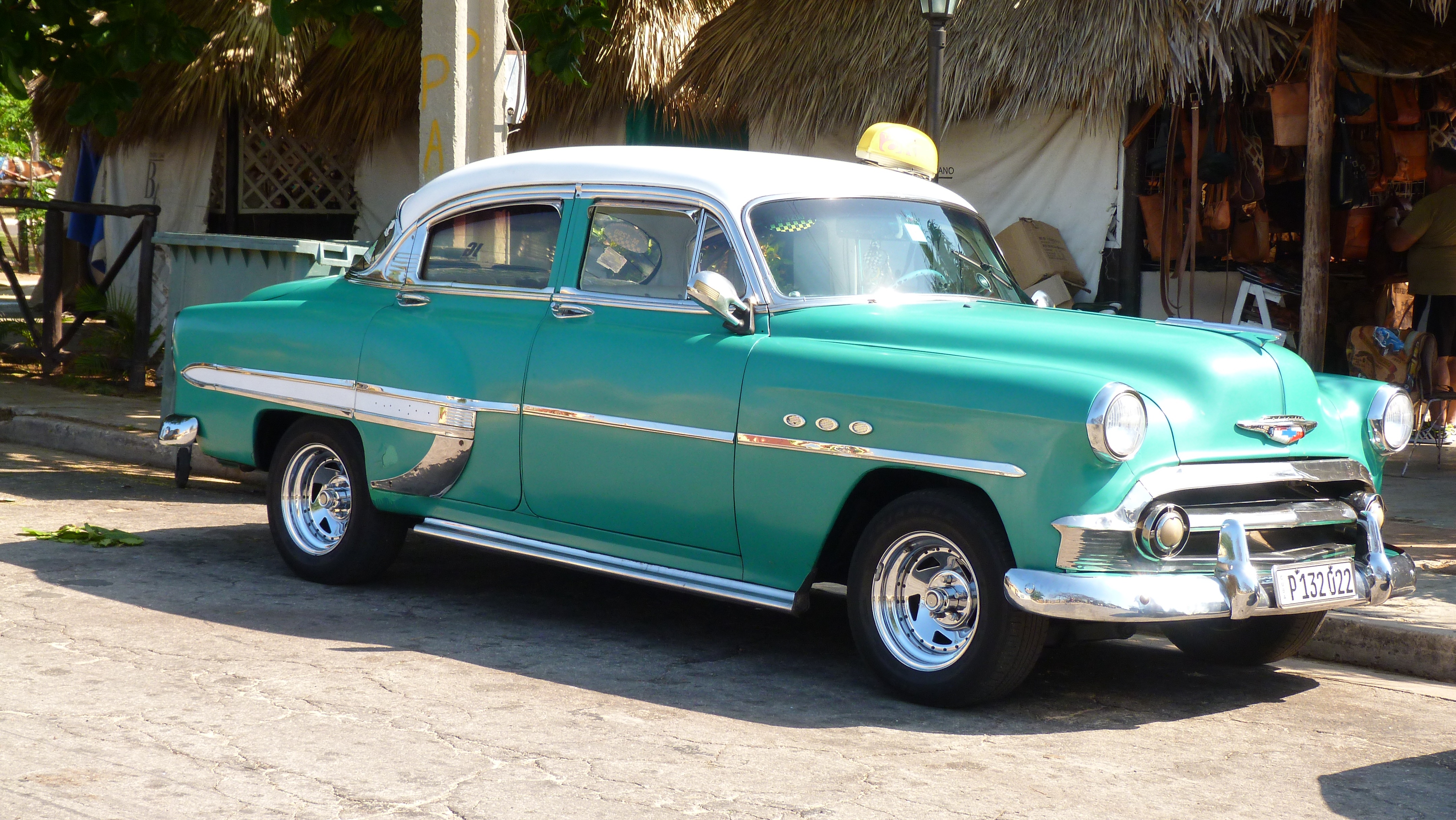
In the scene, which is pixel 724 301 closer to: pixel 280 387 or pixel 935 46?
pixel 280 387

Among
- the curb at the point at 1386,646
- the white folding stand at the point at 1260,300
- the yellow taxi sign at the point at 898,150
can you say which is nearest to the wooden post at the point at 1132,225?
the white folding stand at the point at 1260,300

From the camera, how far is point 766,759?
4270 mm

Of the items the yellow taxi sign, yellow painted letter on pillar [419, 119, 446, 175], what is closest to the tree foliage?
yellow painted letter on pillar [419, 119, 446, 175]

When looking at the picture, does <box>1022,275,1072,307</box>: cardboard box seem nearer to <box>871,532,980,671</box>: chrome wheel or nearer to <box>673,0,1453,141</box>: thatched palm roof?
<box>673,0,1453,141</box>: thatched palm roof

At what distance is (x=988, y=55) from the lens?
10305 millimetres

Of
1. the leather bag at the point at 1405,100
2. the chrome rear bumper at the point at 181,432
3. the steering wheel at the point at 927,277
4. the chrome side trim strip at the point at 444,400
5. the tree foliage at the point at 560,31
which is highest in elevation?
the tree foliage at the point at 560,31

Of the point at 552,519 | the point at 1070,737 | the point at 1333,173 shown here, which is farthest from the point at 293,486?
the point at 1333,173

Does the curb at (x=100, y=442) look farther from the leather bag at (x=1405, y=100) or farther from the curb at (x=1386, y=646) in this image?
the leather bag at (x=1405, y=100)

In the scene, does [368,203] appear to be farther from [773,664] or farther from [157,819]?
[157,819]

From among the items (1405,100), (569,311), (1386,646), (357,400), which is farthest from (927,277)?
(1405,100)

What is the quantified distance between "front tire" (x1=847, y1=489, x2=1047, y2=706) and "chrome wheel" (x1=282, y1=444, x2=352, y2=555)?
2531 mm

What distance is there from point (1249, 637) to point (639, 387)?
237 centimetres

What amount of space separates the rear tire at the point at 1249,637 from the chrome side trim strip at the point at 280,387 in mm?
3385

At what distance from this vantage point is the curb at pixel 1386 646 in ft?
18.4
